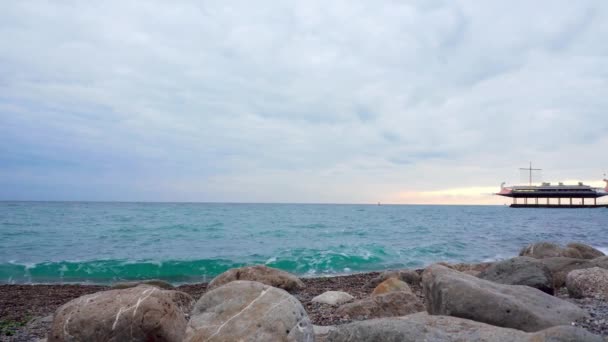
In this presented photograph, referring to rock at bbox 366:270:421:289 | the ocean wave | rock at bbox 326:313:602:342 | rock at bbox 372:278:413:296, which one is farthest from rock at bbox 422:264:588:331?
the ocean wave

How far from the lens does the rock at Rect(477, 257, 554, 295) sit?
28.7 feet

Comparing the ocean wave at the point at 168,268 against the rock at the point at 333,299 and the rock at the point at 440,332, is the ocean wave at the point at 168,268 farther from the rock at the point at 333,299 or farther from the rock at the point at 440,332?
the rock at the point at 440,332

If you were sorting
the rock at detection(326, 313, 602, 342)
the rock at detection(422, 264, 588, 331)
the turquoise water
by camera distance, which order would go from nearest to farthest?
the rock at detection(326, 313, 602, 342)
the rock at detection(422, 264, 588, 331)
the turquoise water

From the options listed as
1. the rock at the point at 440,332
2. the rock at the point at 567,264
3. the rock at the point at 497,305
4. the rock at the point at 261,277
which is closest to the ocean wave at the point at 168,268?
the rock at the point at 261,277

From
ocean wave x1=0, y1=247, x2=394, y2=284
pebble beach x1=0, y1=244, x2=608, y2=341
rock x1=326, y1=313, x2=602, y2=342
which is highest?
rock x1=326, y1=313, x2=602, y2=342

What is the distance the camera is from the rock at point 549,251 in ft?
52.5

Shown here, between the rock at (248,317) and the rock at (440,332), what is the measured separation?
1.72 ft

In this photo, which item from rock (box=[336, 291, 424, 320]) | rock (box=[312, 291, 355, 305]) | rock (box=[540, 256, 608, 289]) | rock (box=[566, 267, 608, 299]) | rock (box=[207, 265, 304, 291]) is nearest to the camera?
rock (box=[336, 291, 424, 320])

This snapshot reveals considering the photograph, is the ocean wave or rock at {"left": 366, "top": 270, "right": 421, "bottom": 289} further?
the ocean wave

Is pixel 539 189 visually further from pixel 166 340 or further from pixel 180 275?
pixel 166 340

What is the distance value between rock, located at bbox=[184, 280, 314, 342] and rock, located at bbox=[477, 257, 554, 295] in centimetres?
554

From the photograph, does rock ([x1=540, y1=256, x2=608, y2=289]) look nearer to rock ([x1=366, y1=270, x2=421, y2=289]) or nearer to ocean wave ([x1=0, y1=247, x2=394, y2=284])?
rock ([x1=366, y1=270, x2=421, y2=289])

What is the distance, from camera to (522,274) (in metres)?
8.89

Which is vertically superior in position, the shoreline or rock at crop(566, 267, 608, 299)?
rock at crop(566, 267, 608, 299)
